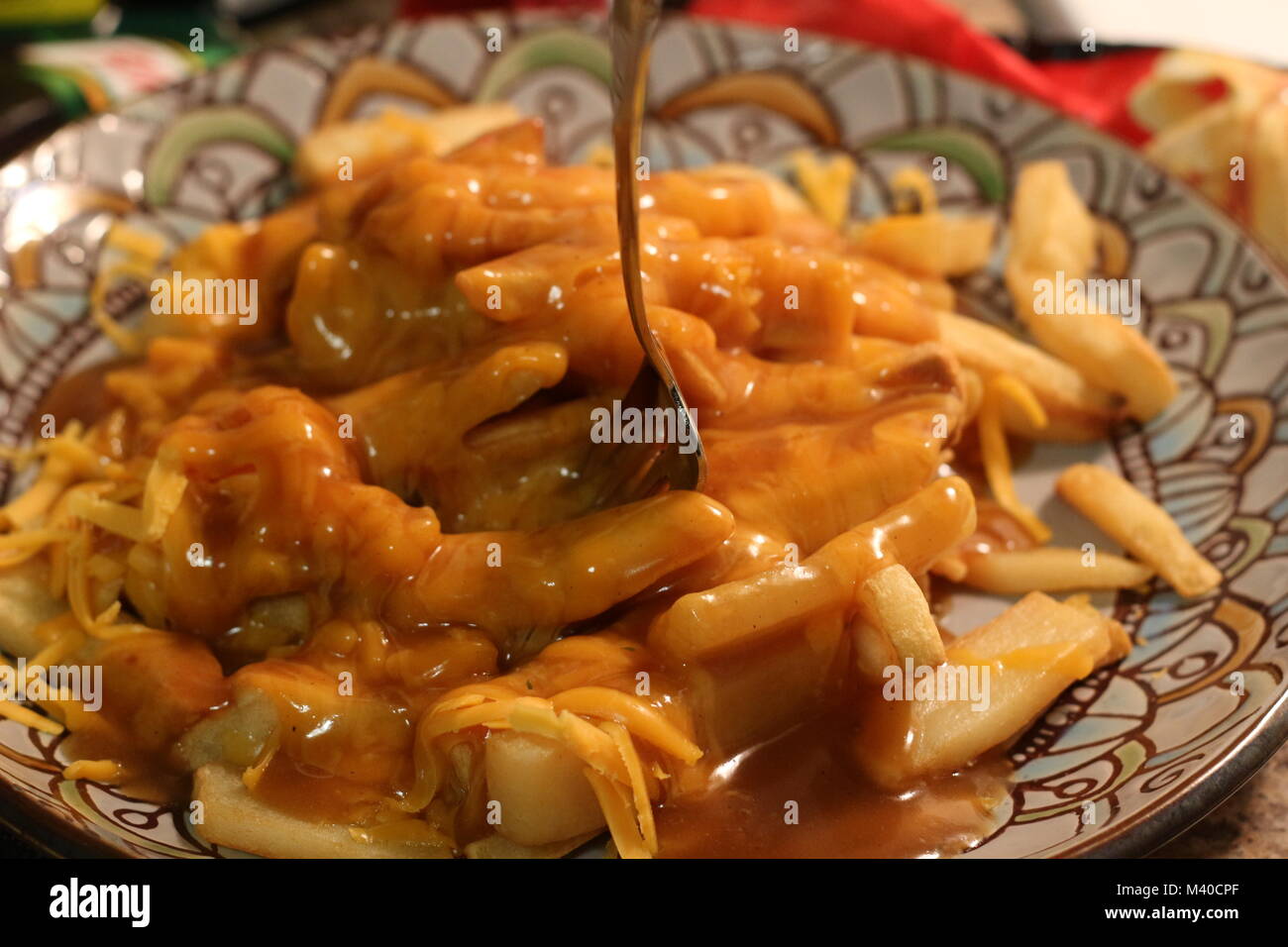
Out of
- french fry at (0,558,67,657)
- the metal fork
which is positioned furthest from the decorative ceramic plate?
the metal fork

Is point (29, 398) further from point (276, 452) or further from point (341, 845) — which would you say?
point (341, 845)

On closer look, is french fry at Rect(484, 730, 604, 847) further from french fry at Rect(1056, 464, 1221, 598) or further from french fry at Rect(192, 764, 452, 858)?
french fry at Rect(1056, 464, 1221, 598)

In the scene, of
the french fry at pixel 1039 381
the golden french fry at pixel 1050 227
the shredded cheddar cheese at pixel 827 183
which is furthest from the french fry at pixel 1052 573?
the shredded cheddar cheese at pixel 827 183

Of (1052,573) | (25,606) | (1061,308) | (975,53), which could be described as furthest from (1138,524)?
(25,606)

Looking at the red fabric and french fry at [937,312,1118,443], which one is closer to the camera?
french fry at [937,312,1118,443]

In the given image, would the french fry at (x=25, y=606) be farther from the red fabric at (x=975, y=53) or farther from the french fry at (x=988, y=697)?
the red fabric at (x=975, y=53)
